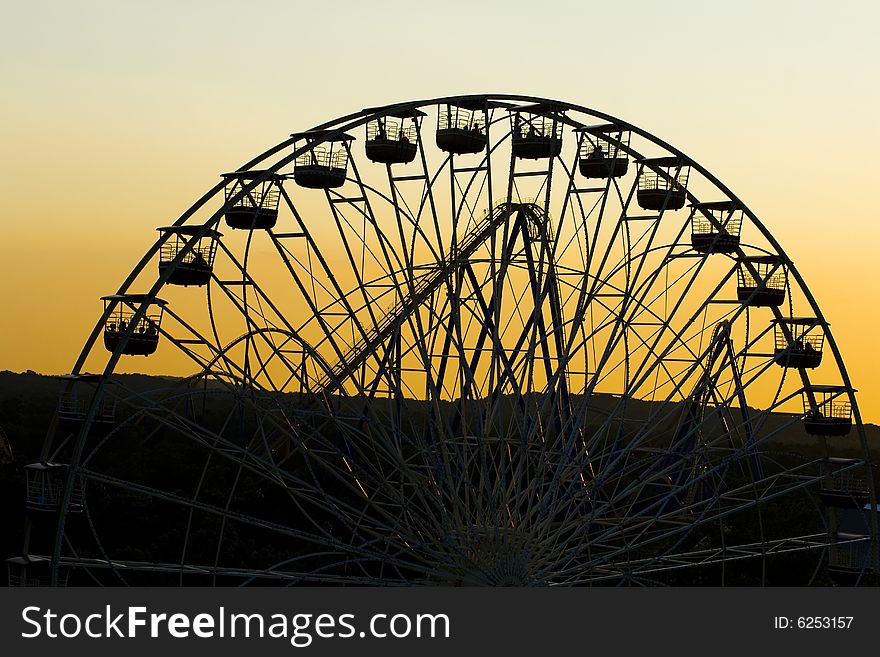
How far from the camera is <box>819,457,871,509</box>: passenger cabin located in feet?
143

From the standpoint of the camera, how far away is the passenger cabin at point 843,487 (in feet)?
143

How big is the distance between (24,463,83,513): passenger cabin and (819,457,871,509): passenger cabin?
63.6 ft

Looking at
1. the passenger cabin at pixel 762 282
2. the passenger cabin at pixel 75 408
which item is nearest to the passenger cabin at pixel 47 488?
Result: the passenger cabin at pixel 75 408

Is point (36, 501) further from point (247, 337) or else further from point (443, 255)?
point (443, 255)

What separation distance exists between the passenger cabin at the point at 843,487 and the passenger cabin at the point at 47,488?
63.6 ft

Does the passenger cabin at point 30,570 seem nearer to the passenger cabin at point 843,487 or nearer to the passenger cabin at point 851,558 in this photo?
the passenger cabin at point 843,487

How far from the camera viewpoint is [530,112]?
39.6m

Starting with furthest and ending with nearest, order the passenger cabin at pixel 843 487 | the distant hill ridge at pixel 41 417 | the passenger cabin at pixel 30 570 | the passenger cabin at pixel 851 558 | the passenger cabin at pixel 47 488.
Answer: the distant hill ridge at pixel 41 417 → the passenger cabin at pixel 843 487 → the passenger cabin at pixel 851 558 → the passenger cabin at pixel 47 488 → the passenger cabin at pixel 30 570

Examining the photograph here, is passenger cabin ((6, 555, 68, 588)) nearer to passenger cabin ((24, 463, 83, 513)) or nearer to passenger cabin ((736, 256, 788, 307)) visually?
passenger cabin ((24, 463, 83, 513))

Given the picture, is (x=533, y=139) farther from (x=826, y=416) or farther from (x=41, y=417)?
(x=41, y=417)

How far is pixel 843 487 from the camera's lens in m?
44.8

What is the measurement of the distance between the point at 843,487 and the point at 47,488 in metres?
21.4

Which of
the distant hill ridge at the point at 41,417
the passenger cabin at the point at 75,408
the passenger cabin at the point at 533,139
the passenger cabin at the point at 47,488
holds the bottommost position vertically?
the passenger cabin at the point at 47,488

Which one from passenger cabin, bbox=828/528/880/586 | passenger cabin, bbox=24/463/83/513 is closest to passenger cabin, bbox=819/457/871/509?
passenger cabin, bbox=828/528/880/586
